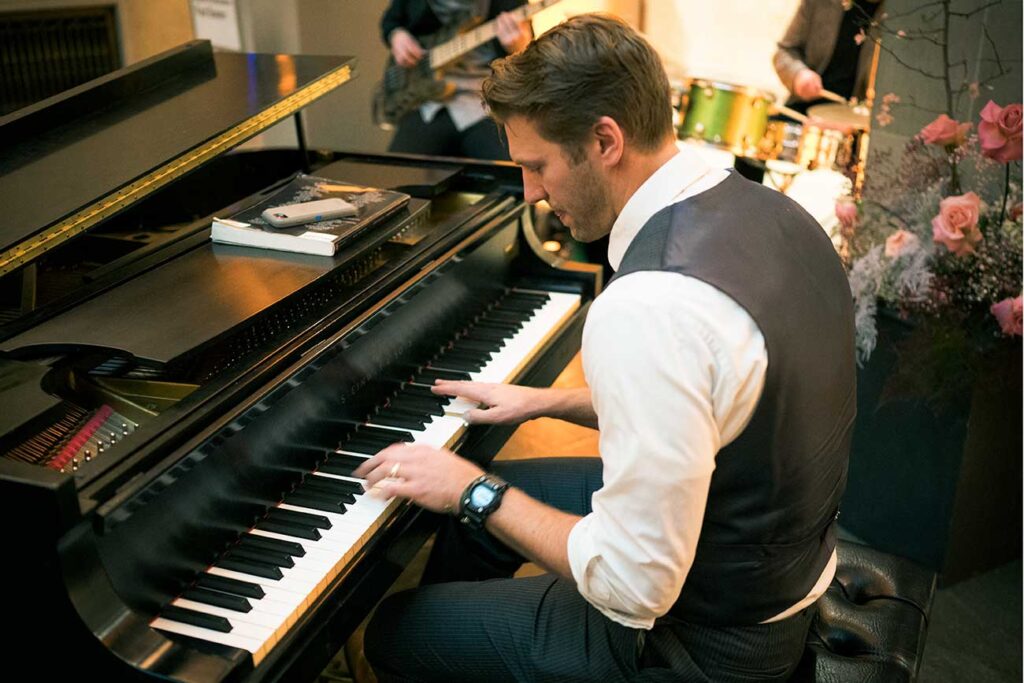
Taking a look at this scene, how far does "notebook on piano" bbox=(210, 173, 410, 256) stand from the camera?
1966mm

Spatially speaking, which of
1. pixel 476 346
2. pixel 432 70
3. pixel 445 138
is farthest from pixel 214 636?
pixel 432 70

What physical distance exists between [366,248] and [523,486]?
0.59m

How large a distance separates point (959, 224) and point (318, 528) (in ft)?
5.24

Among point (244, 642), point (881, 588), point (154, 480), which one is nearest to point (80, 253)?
point (154, 480)

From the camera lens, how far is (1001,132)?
87.0 inches

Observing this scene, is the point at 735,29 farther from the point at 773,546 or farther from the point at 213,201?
the point at 773,546

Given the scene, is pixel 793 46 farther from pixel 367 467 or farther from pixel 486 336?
pixel 367 467

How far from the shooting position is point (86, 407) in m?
1.58

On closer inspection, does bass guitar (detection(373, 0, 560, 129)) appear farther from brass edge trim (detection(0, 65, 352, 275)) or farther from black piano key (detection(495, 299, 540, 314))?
black piano key (detection(495, 299, 540, 314))

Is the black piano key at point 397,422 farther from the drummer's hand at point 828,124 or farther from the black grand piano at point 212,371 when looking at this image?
the drummer's hand at point 828,124

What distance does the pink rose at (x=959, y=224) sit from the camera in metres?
2.25

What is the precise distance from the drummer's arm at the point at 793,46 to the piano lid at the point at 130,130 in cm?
271

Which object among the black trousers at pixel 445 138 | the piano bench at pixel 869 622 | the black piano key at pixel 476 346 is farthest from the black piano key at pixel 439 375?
the black trousers at pixel 445 138

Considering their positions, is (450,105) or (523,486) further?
(450,105)
